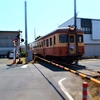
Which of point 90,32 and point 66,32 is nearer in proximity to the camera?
point 66,32

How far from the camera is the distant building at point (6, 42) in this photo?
41.9m

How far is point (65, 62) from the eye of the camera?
17391 millimetres

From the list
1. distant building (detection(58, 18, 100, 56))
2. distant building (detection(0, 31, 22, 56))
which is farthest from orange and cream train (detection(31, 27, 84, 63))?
distant building (detection(0, 31, 22, 56))

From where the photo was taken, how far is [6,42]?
42750mm

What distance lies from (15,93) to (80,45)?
405 inches

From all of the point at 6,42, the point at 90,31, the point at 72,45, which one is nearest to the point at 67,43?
the point at 72,45

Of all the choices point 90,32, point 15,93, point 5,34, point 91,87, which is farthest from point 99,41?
point 15,93

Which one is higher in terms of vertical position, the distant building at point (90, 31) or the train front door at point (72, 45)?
the distant building at point (90, 31)

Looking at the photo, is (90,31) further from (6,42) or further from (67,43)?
(6,42)

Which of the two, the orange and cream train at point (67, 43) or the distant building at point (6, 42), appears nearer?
the orange and cream train at point (67, 43)

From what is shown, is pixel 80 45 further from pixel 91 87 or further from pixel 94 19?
pixel 94 19

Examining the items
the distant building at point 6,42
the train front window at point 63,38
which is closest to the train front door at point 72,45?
the train front window at point 63,38

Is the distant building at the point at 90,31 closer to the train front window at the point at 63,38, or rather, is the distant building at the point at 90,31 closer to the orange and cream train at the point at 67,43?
the orange and cream train at the point at 67,43

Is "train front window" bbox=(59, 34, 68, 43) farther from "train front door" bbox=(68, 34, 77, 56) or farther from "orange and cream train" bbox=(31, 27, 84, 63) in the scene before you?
"train front door" bbox=(68, 34, 77, 56)
